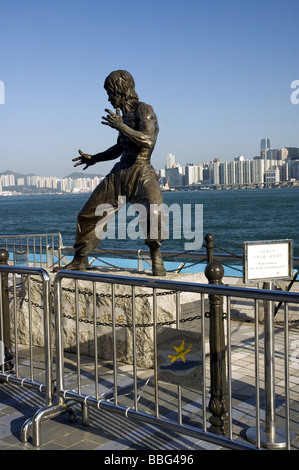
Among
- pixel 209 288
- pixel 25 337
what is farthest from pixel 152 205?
pixel 209 288

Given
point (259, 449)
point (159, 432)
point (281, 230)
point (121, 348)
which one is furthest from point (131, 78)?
point (281, 230)

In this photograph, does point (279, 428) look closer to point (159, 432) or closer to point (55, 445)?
point (159, 432)

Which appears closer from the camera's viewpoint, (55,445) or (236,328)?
(55,445)

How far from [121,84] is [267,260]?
3.21m

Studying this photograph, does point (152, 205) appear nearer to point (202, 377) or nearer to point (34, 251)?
point (202, 377)

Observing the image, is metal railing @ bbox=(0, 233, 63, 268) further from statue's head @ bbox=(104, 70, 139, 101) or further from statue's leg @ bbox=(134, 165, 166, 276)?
statue's head @ bbox=(104, 70, 139, 101)

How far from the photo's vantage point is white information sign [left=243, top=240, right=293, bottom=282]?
170 inches

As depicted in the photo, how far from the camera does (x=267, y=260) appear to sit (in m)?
4.39

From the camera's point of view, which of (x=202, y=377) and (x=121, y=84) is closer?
(x=202, y=377)

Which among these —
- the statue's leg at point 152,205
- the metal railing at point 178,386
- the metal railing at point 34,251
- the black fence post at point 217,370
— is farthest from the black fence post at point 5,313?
the metal railing at point 34,251

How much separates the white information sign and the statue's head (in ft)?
9.89

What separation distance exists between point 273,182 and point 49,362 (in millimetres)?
155122

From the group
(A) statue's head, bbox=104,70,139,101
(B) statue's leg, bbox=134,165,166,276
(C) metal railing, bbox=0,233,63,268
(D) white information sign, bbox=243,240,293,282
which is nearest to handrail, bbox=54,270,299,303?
(D) white information sign, bbox=243,240,293,282
